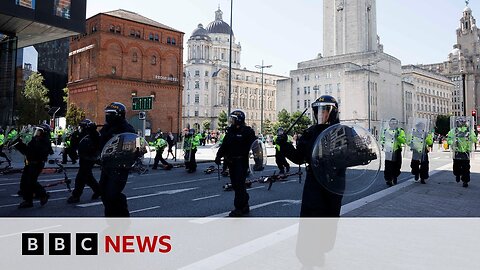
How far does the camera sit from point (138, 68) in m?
47.8

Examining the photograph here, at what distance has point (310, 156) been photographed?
397 cm

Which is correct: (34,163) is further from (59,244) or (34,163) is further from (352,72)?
(352,72)

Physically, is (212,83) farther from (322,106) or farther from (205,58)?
(322,106)

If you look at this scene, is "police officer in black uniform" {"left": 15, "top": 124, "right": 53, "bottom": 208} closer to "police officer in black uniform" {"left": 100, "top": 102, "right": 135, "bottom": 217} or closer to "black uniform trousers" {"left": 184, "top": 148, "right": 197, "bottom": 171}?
"police officer in black uniform" {"left": 100, "top": 102, "right": 135, "bottom": 217}

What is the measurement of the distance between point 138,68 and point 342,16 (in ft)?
222

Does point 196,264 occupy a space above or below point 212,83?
below

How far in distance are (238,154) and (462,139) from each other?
796 cm

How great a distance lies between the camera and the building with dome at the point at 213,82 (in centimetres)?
11656

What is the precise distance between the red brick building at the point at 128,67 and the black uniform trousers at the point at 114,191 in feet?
133

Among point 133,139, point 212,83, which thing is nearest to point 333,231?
point 133,139

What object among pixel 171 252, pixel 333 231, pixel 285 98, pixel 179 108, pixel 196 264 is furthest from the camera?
pixel 285 98

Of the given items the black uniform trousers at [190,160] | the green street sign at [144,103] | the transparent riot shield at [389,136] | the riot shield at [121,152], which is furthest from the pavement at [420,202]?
the green street sign at [144,103]

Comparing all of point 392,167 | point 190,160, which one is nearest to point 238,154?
point 392,167

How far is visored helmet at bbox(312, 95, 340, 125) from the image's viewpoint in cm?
412
